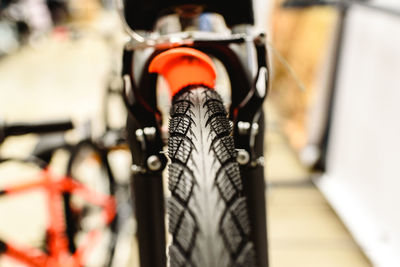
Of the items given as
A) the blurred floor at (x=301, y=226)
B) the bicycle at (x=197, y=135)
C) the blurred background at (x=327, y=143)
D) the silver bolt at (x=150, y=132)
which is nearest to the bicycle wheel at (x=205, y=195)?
the bicycle at (x=197, y=135)

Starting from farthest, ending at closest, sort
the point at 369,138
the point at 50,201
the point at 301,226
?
the point at 301,226 < the point at 369,138 < the point at 50,201

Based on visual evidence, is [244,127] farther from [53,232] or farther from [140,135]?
[53,232]

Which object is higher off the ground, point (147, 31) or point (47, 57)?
point (147, 31)

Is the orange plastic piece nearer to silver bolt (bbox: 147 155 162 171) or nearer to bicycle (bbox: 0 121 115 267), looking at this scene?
silver bolt (bbox: 147 155 162 171)

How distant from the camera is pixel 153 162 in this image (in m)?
0.70

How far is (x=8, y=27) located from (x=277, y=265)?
609cm

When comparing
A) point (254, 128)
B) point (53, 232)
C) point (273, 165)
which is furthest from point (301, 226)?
point (254, 128)

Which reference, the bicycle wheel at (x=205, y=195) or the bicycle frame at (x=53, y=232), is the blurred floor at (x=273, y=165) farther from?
the bicycle wheel at (x=205, y=195)

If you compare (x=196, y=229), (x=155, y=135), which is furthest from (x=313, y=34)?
(x=196, y=229)

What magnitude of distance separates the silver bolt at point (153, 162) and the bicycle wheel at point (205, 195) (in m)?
0.12

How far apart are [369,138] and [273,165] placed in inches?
30.0

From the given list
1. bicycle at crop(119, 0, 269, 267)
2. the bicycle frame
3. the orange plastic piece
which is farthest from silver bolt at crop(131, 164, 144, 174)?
the bicycle frame

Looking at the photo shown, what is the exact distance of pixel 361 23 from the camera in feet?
5.93

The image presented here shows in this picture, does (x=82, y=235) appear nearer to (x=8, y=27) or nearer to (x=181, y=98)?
(x=181, y=98)
